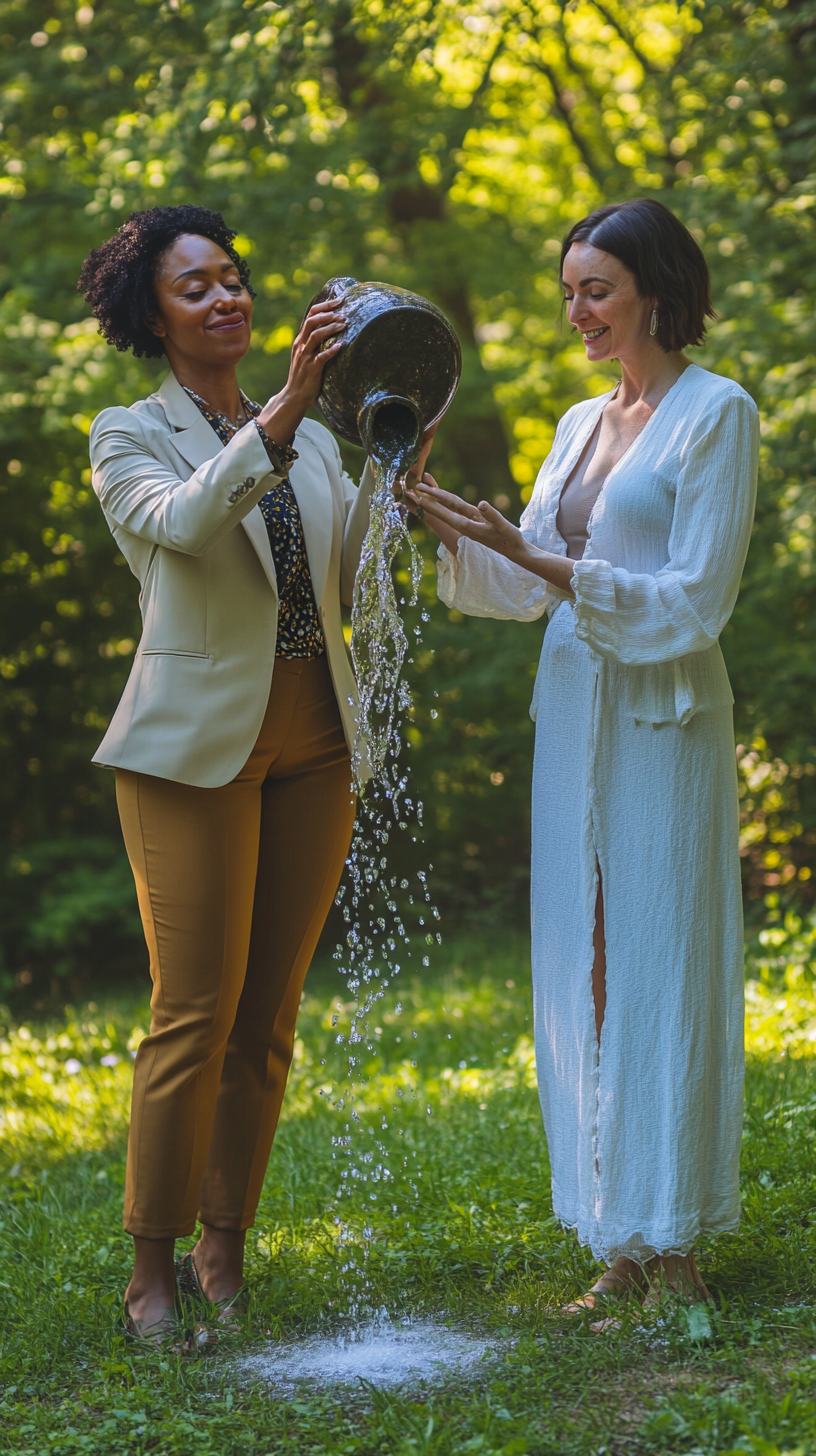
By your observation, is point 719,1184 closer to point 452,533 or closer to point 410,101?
point 452,533

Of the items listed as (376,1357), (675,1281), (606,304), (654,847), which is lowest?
(376,1357)

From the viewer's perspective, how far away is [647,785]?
105 inches

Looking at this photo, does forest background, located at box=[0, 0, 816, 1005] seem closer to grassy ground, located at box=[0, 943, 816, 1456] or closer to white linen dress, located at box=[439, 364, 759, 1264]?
grassy ground, located at box=[0, 943, 816, 1456]

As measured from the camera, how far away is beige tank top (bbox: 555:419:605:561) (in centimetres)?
281

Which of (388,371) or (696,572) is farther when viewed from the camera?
(388,371)

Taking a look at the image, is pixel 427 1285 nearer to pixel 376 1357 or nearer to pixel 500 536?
pixel 376 1357

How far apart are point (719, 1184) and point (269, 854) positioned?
114 cm

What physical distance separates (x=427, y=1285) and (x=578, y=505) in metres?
1.71

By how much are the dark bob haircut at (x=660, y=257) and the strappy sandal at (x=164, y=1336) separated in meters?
2.21

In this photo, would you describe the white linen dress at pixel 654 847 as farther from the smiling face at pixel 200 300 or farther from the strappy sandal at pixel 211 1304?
the smiling face at pixel 200 300

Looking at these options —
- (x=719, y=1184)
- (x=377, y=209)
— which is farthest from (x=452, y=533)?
(x=377, y=209)

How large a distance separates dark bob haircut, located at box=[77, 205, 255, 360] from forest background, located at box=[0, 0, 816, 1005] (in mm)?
3351

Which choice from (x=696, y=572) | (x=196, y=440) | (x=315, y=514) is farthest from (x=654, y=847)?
(x=196, y=440)

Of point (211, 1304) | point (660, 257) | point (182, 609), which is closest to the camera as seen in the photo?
point (660, 257)
